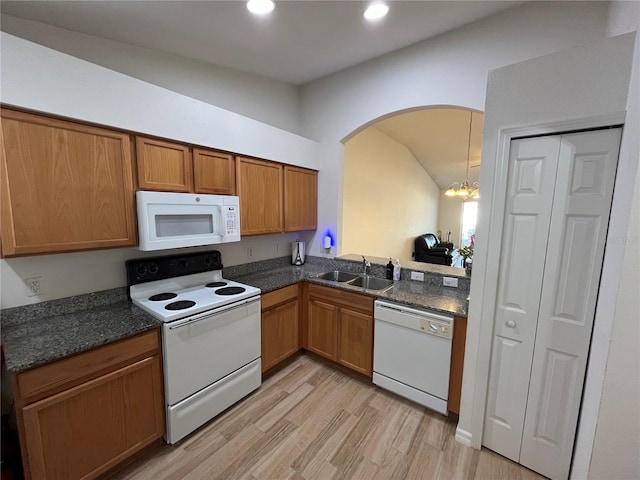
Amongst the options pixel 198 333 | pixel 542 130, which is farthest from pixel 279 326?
pixel 542 130

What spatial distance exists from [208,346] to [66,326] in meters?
0.80

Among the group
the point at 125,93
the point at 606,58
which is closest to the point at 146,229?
the point at 125,93

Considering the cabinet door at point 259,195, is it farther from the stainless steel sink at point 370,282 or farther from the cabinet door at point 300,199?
the stainless steel sink at point 370,282

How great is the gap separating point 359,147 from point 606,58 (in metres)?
2.99

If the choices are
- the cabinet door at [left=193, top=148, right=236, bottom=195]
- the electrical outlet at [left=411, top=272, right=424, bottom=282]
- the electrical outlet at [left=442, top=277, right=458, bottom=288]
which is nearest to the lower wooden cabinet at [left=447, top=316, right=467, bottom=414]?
the electrical outlet at [left=442, top=277, right=458, bottom=288]

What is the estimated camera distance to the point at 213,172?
2.18 meters

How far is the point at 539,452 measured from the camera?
1.57 m

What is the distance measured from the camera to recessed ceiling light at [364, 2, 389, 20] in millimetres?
1827

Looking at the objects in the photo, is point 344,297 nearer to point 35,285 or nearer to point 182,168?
point 182,168

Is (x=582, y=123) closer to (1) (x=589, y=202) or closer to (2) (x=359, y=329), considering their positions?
(1) (x=589, y=202)

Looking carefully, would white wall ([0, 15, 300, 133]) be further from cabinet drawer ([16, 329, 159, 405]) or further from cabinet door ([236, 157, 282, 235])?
cabinet drawer ([16, 329, 159, 405])

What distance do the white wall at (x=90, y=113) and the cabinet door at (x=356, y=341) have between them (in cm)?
177

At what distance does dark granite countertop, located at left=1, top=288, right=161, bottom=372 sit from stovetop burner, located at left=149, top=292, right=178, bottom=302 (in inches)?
5.3

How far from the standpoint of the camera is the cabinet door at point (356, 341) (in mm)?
2314
